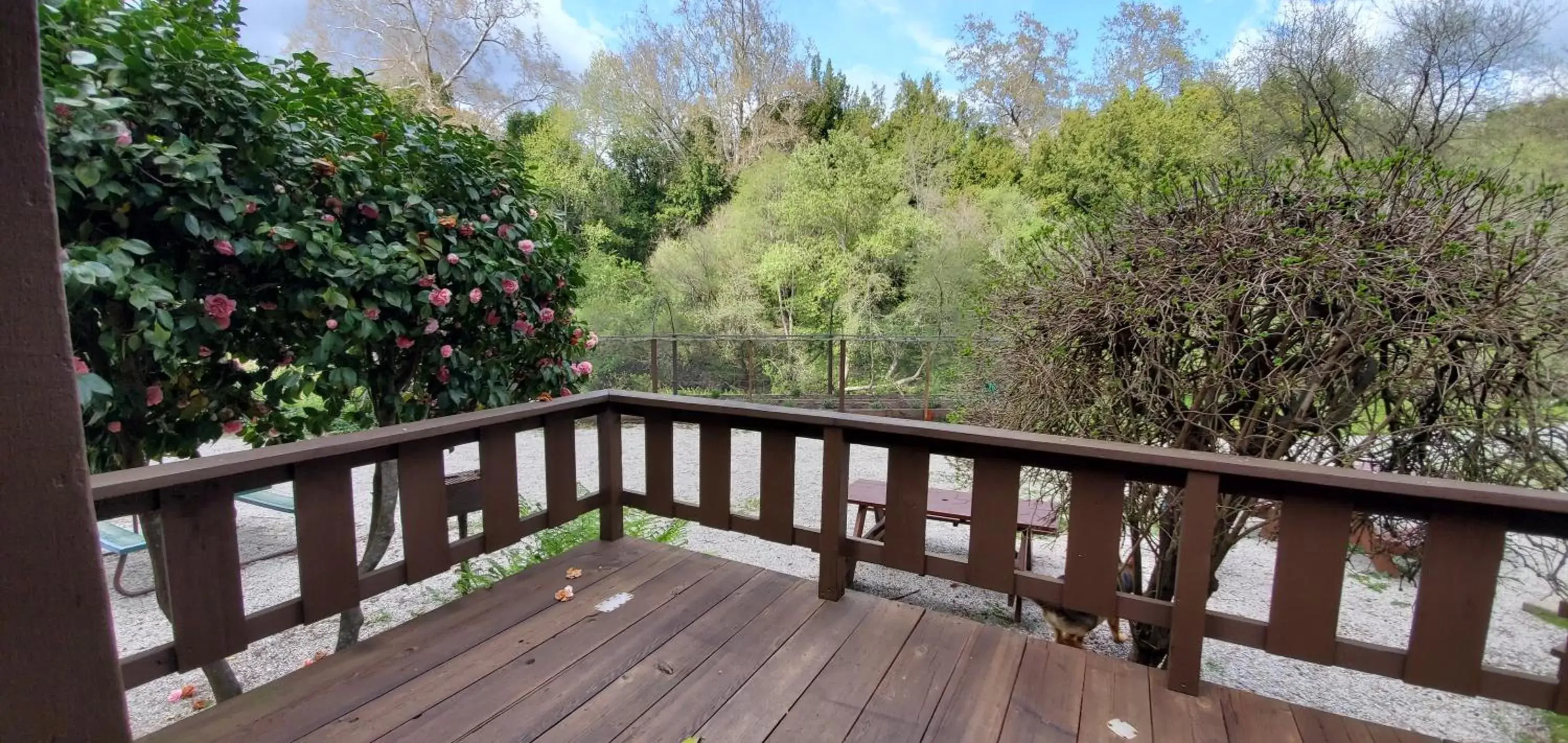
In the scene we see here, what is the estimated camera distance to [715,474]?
2.43 m

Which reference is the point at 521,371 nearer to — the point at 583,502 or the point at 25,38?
the point at 583,502

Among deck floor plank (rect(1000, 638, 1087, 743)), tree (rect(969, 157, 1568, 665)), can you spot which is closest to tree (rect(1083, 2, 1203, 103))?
tree (rect(969, 157, 1568, 665))

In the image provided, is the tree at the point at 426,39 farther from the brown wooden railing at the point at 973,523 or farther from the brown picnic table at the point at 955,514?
the brown wooden railing at the point at 973,523

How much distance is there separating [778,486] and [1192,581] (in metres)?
1.30

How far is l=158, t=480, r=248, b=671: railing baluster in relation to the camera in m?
1.51

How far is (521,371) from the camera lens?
288 cm

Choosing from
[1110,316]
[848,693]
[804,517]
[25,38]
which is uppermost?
[25,38]

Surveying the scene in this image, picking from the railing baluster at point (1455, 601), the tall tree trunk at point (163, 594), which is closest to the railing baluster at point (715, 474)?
the tall tree trunk at point (163, 594)

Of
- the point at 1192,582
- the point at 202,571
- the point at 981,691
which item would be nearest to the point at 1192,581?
the point at 1192,582

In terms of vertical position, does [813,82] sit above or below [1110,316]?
above

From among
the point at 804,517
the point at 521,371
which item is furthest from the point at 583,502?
the point at 804,517

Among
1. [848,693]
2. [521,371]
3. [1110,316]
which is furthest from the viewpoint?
[521,371]

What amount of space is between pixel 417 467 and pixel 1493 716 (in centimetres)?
434

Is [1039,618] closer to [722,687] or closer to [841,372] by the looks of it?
[722,687]
